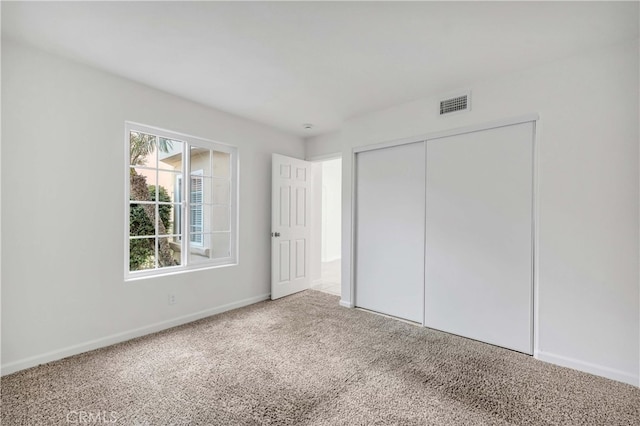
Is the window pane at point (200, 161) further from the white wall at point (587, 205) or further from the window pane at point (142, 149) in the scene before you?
the white wall at point (587, 205)

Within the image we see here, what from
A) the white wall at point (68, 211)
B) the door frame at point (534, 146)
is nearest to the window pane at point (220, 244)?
the white wall at point (68, 211)

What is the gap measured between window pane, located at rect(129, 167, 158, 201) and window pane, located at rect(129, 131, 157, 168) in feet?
0.24

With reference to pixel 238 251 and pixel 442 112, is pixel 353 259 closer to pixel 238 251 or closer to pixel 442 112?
pixel 238 251

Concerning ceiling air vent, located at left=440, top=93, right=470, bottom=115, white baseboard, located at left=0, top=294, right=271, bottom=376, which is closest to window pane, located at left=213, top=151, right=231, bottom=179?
white baseboard, located at left=0, top=294, right=271, bottom=376

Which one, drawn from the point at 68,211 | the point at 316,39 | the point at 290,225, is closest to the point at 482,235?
the point at 316,39

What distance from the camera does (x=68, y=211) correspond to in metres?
2.47

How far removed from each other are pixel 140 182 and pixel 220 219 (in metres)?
1.02

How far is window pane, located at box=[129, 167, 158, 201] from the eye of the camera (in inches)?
118

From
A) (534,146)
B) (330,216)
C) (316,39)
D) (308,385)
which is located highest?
(316,39)

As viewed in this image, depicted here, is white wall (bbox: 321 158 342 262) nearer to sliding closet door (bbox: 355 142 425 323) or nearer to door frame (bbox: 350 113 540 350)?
sliding closet door (bbox: 355 142 425 323)

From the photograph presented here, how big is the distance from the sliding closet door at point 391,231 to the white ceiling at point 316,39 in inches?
34.8

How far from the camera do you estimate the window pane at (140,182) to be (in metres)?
3.00

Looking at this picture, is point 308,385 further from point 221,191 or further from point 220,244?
point 221,191

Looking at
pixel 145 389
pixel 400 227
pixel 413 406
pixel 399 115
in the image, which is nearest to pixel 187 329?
pixel 145 389
